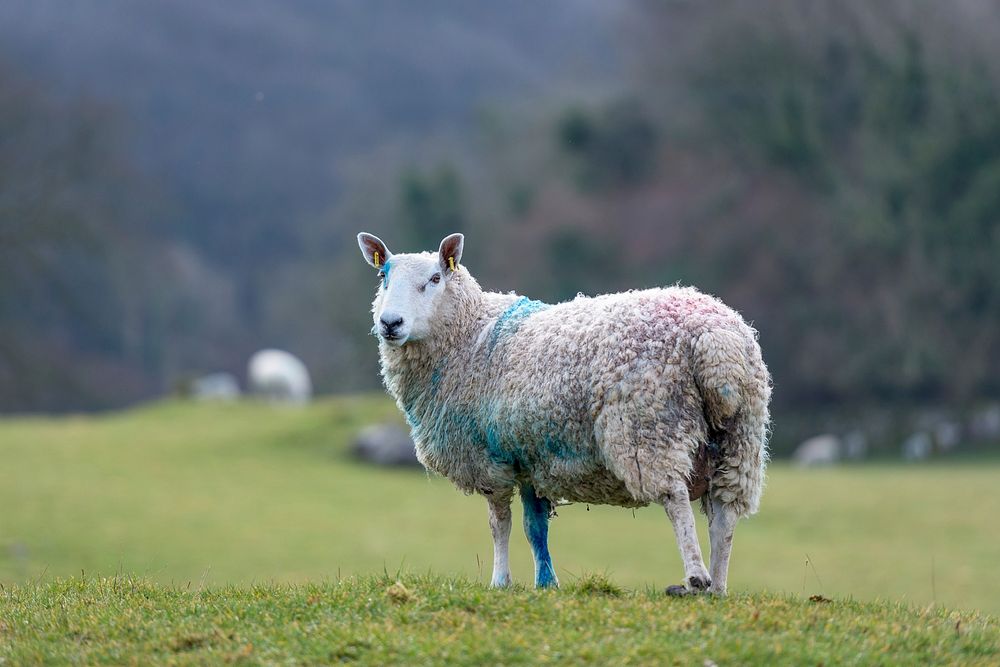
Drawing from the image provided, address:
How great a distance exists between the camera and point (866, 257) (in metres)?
41.1

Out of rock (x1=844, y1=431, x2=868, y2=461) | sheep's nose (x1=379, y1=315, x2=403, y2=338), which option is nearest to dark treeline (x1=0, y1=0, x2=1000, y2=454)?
rock (x1=844, y1=431, x2=868, y2=461)

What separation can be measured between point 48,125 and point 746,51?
88.6 ft

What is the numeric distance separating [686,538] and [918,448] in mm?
32216

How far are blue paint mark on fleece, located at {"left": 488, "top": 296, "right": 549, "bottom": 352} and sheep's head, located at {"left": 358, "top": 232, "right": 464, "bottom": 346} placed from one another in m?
0.45

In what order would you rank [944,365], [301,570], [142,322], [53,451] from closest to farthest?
[301,570] < [53,451] < [944,365] < [142,322]

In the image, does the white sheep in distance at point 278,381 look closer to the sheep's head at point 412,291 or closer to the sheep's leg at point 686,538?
the sheep's head at point 412,291

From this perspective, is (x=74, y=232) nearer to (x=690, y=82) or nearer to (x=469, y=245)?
(x=469, y=245)

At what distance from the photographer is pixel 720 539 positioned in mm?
7715

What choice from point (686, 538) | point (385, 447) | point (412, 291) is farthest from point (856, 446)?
point (686, 538)

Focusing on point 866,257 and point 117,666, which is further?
point 866,257

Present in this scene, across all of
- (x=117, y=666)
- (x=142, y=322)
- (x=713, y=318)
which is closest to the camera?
(x=117, y=666)

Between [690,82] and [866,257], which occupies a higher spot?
[690,82]

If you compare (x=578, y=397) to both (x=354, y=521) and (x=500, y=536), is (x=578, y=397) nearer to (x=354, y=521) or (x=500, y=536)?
(x=500, y=536)

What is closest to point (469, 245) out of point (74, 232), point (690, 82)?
point (690, 82)
